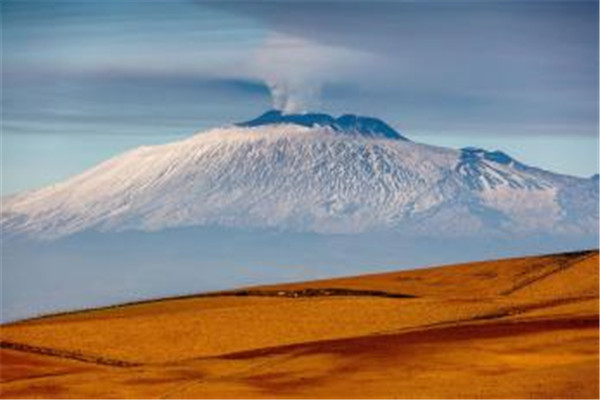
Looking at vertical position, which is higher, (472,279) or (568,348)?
(472,279)

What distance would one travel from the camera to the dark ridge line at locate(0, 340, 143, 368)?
177 ft

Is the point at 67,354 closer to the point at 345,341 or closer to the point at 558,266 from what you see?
the point at 345,341

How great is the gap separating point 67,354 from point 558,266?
27793mm

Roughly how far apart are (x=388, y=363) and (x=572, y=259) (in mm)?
28670

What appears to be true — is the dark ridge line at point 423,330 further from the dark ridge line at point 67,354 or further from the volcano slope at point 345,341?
the dark ridge line at point 67,354

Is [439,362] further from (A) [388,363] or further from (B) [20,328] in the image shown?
(B) [20,328]

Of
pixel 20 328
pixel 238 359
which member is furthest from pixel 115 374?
pixel 20 328

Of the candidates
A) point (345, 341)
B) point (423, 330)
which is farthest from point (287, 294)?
point (345, 341)

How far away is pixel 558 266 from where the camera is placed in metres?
71.6

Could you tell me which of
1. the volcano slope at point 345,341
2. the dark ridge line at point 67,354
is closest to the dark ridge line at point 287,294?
the volcano slope at point 345,341

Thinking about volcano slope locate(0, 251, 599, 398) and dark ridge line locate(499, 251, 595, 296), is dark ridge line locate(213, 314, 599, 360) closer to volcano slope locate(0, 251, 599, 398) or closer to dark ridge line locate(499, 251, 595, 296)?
volcano slope locate(0, 251, 599, 398)

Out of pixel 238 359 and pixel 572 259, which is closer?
pixel 238 359

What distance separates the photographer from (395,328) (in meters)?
58.6

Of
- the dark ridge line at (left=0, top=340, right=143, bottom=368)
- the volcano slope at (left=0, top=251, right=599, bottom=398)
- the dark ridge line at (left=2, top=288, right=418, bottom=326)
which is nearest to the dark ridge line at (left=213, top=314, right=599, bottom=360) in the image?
the volcano slope at (left=0, top=251, right=599, bottom=398)
